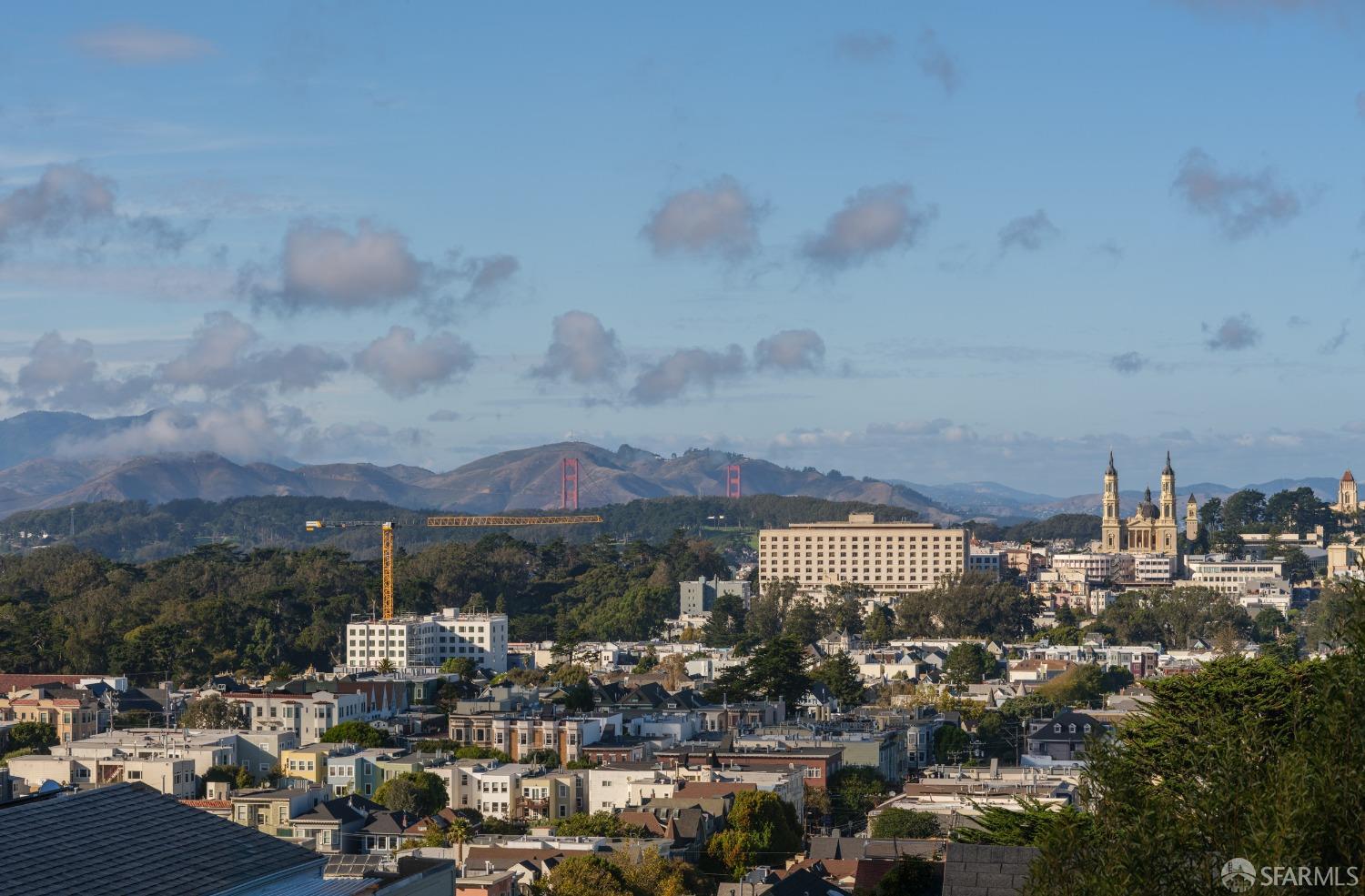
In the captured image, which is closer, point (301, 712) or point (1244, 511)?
point (301, 712)

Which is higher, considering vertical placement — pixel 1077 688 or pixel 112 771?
pixel 1077 688

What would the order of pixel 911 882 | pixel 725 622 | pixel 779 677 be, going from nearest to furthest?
pixel 911 882, pixel 779 677, pixel 725 622

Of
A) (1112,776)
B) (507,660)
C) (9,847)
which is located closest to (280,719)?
(507,660)

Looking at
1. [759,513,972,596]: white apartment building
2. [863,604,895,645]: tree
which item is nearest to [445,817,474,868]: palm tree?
[863,604,895,645]: tree

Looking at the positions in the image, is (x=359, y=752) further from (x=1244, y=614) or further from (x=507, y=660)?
(x=1244, y=614)

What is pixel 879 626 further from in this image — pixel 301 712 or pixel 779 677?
pixel 301 712

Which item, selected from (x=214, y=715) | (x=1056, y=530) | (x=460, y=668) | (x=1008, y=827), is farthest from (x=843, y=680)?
(x=1056, y=530)

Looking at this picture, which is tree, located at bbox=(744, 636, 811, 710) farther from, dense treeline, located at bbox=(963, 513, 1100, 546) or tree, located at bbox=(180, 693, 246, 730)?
dense treeline, located at bbox=(963, 513, 1100, 546)
